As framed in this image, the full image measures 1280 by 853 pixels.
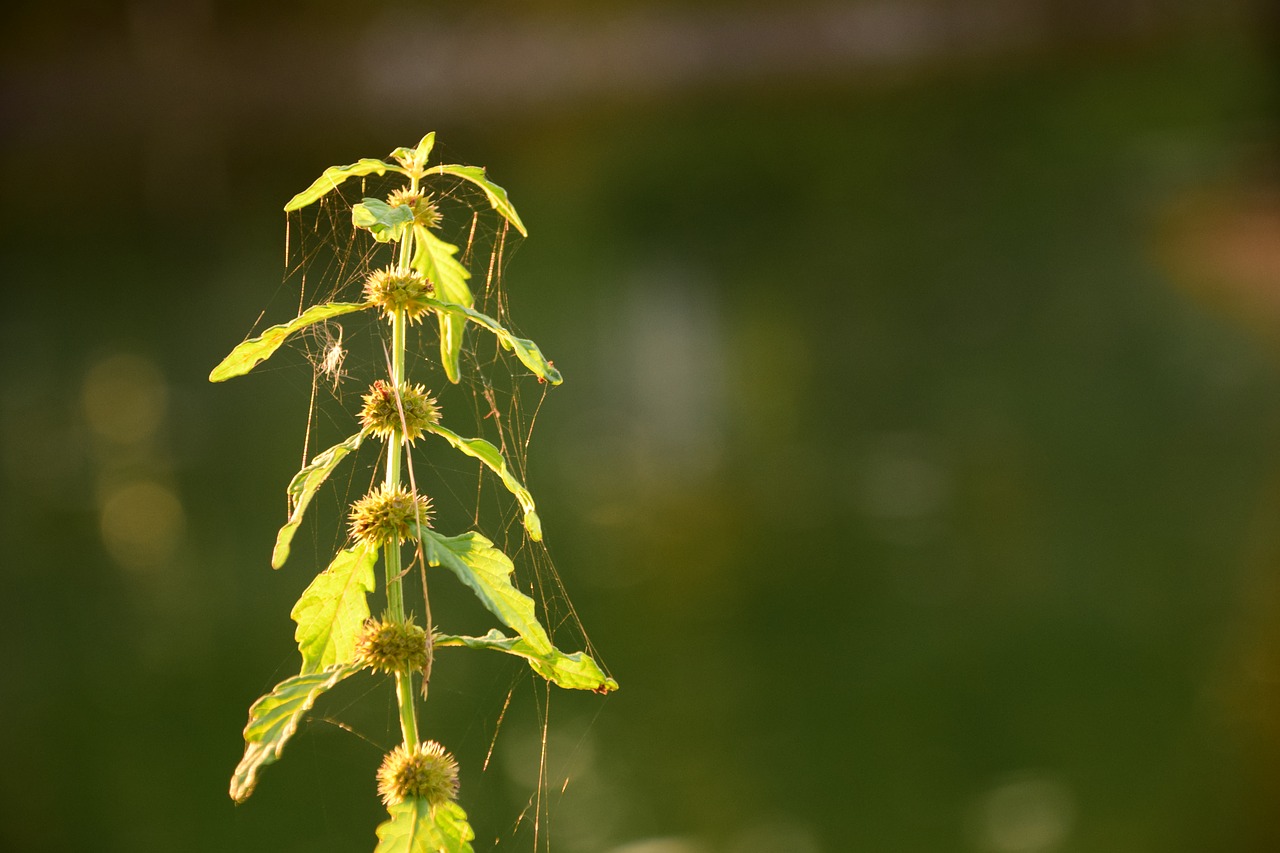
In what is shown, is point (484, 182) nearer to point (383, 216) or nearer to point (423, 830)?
point (383, 216)

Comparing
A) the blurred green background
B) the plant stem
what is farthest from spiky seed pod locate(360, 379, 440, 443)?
the blurred green background

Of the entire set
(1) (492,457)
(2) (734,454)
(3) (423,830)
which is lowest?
(3) (423,830)

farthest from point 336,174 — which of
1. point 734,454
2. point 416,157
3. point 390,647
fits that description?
point 734,454

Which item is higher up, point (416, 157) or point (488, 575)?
point (416, 157)

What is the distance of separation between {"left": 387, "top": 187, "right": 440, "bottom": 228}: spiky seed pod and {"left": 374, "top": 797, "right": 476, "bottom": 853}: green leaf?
16 centimetres

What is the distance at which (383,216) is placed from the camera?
0.37 m

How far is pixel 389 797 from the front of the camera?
41 cm

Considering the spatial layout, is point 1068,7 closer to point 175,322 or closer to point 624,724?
point 175,322

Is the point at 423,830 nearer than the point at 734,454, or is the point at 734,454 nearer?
the point at 423,830

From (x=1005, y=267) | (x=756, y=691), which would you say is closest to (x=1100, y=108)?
(x=1005, y=267)

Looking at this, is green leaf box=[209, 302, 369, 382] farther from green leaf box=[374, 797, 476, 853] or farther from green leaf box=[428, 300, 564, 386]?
green leaf box=[374, 797, 476, 853]

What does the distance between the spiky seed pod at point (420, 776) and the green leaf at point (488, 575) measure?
0.04 meters

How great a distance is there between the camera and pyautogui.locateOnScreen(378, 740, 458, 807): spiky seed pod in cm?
38

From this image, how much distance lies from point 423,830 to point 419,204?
18cm
